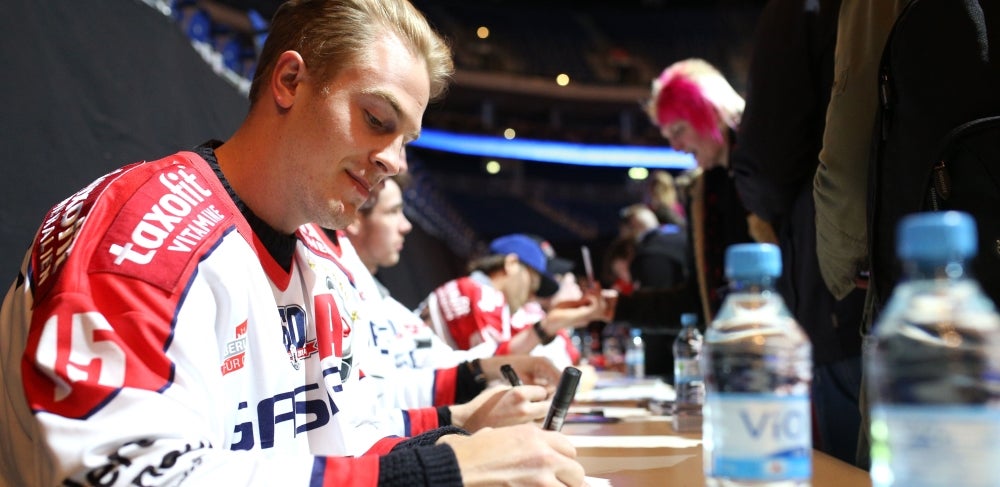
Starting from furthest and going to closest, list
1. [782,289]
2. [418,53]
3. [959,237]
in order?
[782,289] → [418,53] → [959,237]

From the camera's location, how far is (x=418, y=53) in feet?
3.69

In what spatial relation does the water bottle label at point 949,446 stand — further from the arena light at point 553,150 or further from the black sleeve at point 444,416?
the arena light at point 553,150

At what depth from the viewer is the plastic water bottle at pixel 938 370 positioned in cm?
50

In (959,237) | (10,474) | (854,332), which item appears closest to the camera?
(959,237)

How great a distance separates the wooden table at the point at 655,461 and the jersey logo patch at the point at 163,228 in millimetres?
582

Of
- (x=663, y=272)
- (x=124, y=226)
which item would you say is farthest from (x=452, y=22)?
(x=124, y=226)

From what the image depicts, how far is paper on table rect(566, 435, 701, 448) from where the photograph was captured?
135 cm

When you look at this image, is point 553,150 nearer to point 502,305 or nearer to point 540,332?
point 502,305

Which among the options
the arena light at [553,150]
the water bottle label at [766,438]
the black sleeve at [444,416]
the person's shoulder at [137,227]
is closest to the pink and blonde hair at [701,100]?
the black sleeve at [444,416]

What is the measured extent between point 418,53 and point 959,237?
0.79 meters

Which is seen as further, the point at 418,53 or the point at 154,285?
the point at 418,53

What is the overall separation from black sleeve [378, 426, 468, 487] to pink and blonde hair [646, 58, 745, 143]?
5.46 feet

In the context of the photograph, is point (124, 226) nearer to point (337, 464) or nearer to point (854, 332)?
point (337, 464)

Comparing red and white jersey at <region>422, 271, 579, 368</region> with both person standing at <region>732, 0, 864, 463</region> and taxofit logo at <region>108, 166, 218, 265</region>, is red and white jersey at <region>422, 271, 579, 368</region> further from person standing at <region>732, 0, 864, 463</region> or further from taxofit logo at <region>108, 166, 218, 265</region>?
taxofit logo at <region>108, 166, 218, 265</region>
